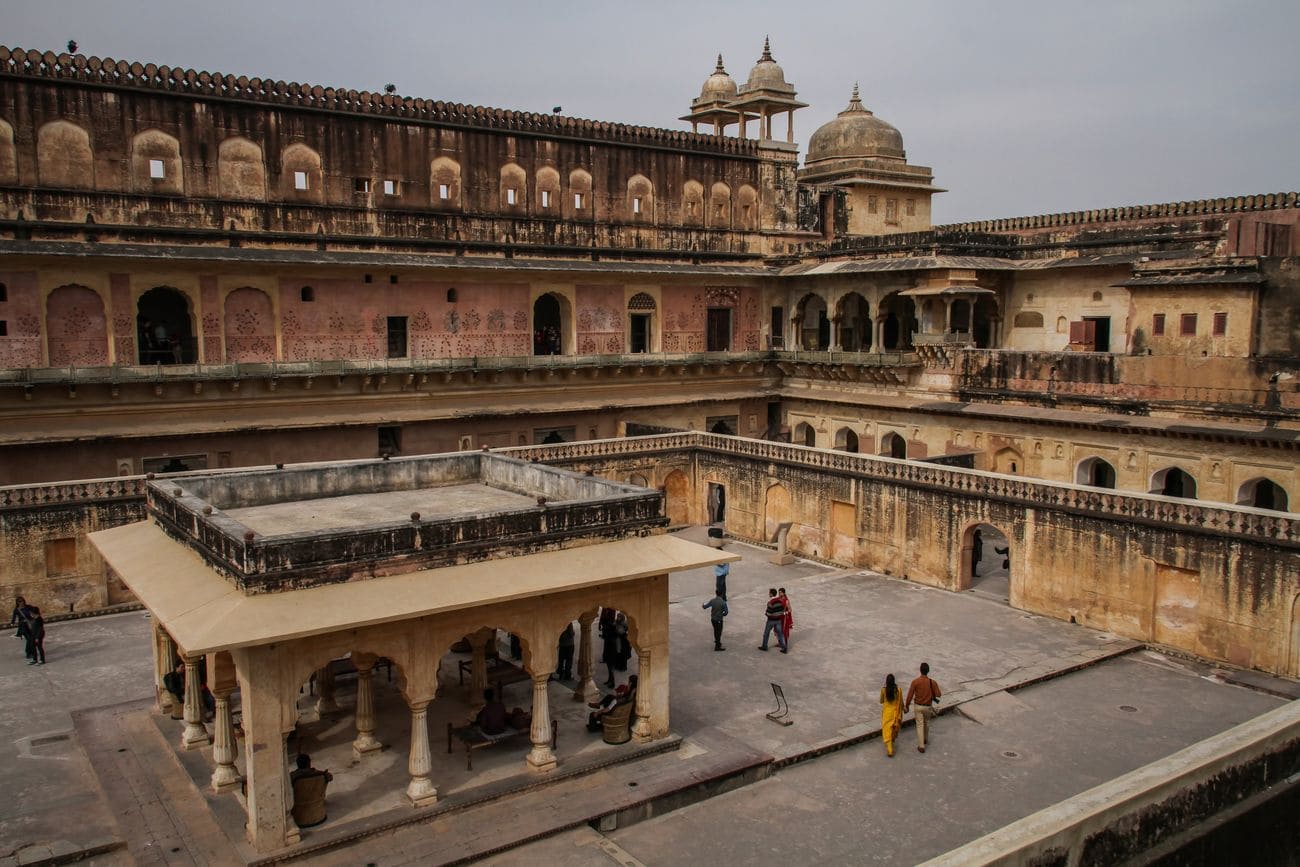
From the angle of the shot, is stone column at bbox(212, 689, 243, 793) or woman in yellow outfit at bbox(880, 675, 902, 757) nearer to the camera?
stone column at bbox(212, 689, 243, 793)

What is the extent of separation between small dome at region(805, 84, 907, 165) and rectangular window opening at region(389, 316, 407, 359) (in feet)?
57.2

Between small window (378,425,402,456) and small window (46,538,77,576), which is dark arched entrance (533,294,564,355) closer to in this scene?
small window (378,425,402,456)

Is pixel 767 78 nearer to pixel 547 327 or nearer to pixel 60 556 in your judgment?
pixel 547 327

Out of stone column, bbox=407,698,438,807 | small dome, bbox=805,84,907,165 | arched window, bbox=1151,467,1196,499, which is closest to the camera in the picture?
stone column, bbox=407,698,438,807

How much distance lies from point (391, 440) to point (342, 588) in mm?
14787

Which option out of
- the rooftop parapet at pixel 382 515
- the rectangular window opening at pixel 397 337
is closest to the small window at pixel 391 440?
the rectangular window opening at pixel 397 337

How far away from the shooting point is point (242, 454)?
2242 centimetres

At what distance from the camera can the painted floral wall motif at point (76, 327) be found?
2078cm

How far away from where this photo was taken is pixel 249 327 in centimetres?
2283

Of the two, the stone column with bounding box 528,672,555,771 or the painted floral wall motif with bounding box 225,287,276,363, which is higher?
the painted floral wall motif with bounding box 225,287,276,363

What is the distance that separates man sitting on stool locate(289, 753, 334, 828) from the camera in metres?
9.98

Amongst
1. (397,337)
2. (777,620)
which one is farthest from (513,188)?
(777,620)

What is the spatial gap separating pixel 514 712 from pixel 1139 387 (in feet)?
51.0

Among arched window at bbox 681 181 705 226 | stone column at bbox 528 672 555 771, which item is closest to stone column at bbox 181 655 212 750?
stone column at bbox 528 672 555 771
